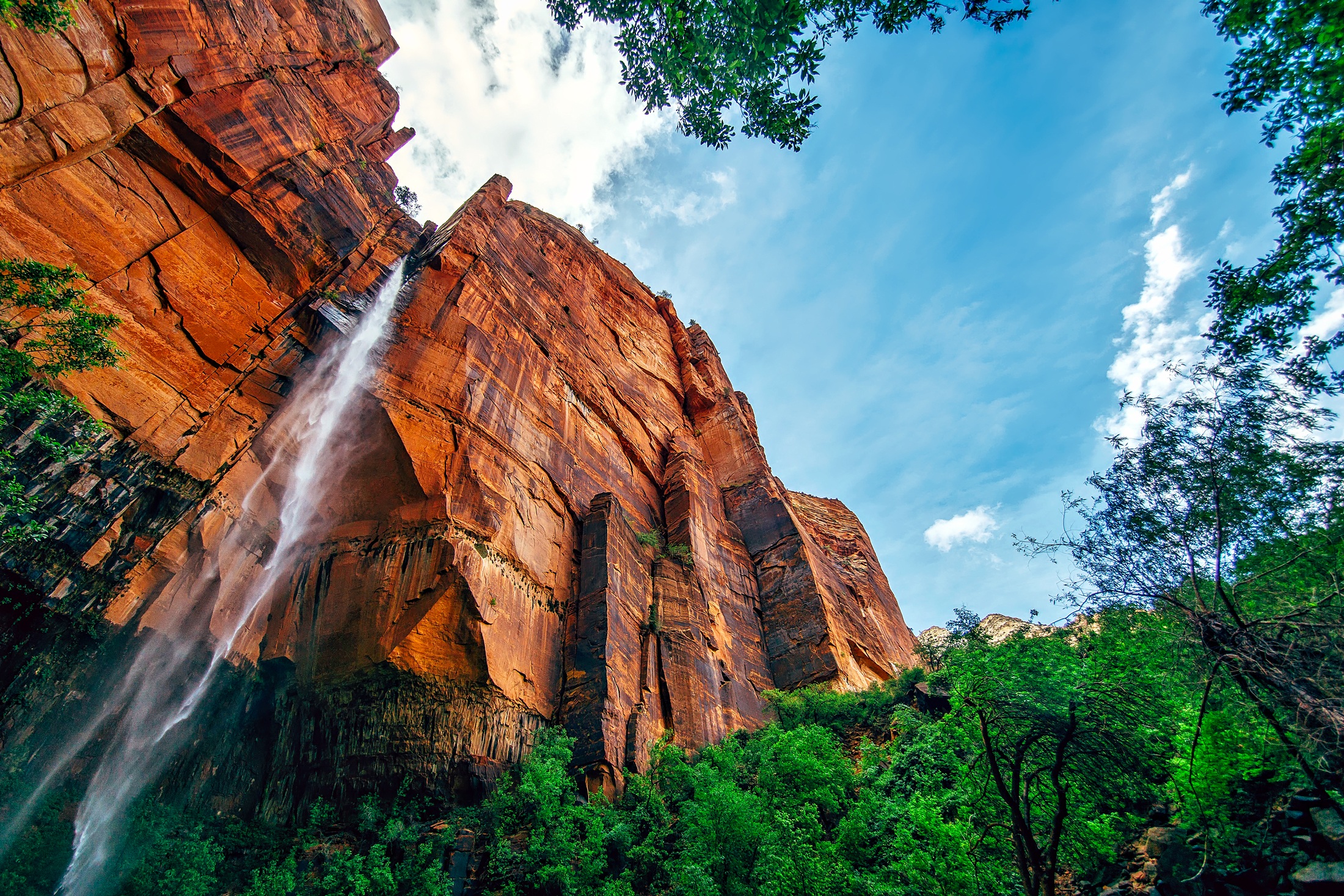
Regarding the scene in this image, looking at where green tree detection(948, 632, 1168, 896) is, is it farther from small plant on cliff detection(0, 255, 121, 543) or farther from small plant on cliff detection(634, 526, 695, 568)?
small plant on cliff detection(0, 255, 121, 543)

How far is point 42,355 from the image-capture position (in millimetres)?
13500

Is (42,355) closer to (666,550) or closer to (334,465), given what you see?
(334,465)

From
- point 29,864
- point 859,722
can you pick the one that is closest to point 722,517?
point 859,722

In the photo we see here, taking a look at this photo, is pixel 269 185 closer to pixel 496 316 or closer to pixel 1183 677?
pixel 496 316

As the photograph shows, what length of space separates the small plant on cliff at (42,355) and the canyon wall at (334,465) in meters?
0.59

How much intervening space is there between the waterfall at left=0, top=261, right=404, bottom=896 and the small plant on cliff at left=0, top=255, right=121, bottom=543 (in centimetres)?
400

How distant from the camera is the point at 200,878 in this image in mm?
11469

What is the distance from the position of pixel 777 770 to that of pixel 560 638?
8.29 metres

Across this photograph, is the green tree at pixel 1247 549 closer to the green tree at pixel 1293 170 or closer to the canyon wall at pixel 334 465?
the green tree at pixel 1293 170

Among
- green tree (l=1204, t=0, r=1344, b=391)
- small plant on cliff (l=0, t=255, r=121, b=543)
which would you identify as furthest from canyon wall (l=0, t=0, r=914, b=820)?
green tree (l=1204, t=0, r=1344, b=391)

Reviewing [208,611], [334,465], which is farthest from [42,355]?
[208,611]

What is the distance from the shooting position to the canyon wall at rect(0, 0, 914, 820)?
48.2 feet

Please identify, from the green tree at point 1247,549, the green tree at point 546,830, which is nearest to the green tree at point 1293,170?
the green tree at point 1247,549

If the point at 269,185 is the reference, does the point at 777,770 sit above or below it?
below
